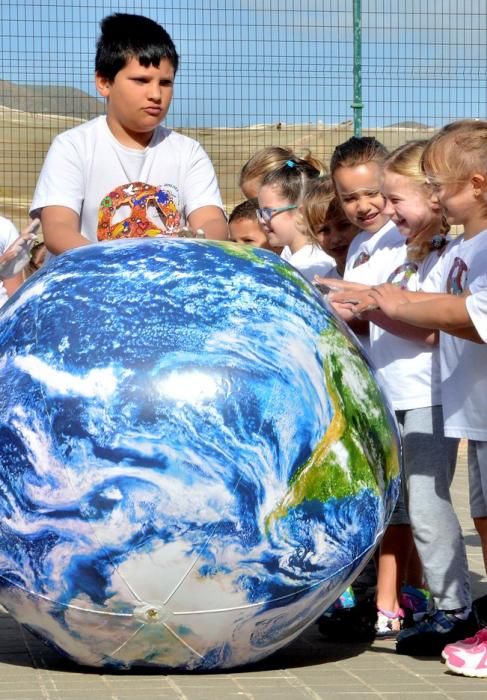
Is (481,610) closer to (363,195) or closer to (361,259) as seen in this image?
(361,259)

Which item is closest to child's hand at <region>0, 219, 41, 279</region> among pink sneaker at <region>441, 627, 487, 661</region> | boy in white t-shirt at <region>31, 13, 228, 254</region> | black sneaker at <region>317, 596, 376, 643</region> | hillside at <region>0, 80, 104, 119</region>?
boy in white t-shirt at <region>31, 13, 228, 254</region>

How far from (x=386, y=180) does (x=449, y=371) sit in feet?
3.06

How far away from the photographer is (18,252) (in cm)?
654

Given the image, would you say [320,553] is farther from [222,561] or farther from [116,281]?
[116,281]

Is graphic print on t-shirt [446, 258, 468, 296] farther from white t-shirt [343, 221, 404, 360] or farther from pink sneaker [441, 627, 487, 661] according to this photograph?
pink sneaker [441, 627, 487, 661]

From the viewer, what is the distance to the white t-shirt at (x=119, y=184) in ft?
19.3

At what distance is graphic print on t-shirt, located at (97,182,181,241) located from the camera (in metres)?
5.88

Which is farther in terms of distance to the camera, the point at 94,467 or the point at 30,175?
the point at 30,175

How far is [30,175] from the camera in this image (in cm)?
1568

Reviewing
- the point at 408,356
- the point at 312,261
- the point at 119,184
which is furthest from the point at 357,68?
the point at 408,356

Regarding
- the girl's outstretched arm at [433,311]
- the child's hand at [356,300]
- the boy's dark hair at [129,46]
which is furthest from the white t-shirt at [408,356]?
the boy's dark hair at [129,46]

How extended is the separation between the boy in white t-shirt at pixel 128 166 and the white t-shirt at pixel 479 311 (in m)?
1.61

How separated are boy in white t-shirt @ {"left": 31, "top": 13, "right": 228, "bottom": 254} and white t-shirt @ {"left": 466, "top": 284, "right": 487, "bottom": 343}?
161 centimetres

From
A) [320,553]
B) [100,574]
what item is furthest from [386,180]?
[100,574]
